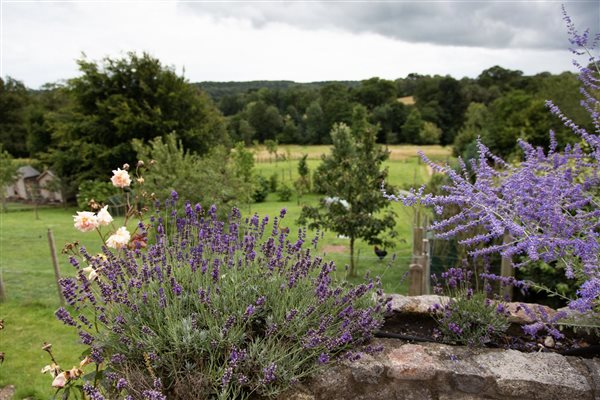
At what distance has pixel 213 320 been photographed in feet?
8.04

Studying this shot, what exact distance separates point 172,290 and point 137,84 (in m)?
24.5

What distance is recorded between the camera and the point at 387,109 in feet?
187

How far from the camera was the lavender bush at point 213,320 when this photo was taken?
7.47 ft

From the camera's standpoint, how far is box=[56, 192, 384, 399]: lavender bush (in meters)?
2.28

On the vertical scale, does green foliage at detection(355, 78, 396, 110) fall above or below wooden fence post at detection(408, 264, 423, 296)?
above

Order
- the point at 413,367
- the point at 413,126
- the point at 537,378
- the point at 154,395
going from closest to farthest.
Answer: the point at 154,395, the point at 537,378, the point at 413,367, the point at 413,126

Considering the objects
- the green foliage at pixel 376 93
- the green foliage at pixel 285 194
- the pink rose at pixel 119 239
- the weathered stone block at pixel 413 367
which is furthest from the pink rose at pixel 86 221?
the green foliage at pixel 376 93

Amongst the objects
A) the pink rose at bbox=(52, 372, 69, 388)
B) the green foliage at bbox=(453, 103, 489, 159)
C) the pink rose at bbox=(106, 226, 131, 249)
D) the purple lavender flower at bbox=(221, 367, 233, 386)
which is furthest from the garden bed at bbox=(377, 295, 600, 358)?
the green foliage at bbox=(453, 103, 489, 159)

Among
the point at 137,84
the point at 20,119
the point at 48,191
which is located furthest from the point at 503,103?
the point at 20,119

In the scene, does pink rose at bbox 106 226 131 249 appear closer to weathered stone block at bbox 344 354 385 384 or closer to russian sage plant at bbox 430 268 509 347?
weathered stone block at bbox 344 354 385 384

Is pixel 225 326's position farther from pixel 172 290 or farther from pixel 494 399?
pixel 494 399

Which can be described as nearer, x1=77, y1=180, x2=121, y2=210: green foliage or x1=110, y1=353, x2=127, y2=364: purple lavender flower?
x1=110, y1=353, x2=127, y2=364: purple lavender flower

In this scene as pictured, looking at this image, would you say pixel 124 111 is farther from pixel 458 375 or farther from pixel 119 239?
pixel 458 375

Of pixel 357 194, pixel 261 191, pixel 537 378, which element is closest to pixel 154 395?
pixel 537 378
